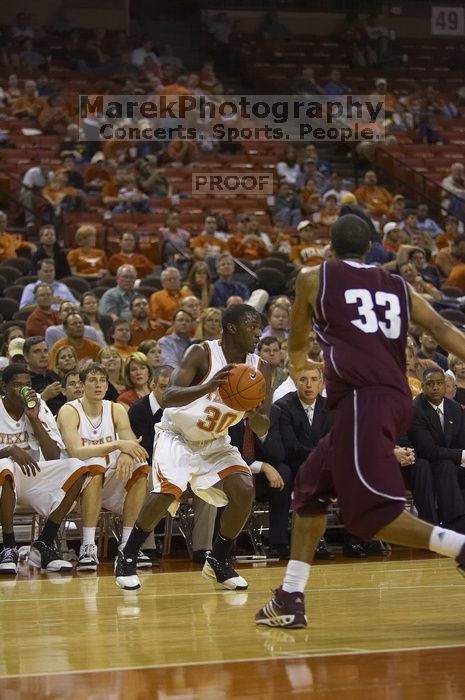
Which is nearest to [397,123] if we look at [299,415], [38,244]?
[38,244]

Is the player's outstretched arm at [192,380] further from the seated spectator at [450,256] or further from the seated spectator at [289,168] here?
the seated spectator at [289,168]

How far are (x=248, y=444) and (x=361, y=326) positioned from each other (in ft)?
13.4

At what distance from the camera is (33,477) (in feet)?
27.7

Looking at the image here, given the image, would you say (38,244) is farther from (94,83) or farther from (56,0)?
(56,0)

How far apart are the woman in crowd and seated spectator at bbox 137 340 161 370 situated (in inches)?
25.8

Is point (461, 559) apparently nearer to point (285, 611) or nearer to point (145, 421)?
point (285, 611)

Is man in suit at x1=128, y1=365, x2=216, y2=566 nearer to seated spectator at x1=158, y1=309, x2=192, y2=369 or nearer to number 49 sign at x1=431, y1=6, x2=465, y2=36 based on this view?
seated spectator at x1=158, y1=309, x2=192, y2=369

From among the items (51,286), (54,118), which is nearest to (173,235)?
(51,286)

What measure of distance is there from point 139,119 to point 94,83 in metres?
2.08

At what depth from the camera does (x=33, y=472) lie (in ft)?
27.3

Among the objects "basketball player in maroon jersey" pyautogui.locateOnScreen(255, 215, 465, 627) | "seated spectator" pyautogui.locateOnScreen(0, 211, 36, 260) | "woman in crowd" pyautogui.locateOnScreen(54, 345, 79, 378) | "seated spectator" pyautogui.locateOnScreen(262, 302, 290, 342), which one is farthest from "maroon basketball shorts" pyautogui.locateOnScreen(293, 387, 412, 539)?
"seated spectator" pyautogui.locateOnScreen(0, 211, 36, 260)

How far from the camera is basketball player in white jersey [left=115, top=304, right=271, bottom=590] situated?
6750mm

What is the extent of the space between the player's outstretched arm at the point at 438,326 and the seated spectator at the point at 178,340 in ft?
18.6

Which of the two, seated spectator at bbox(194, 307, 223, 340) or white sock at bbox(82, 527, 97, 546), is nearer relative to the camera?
white sock at bbox(82, 527, 97, 546)
